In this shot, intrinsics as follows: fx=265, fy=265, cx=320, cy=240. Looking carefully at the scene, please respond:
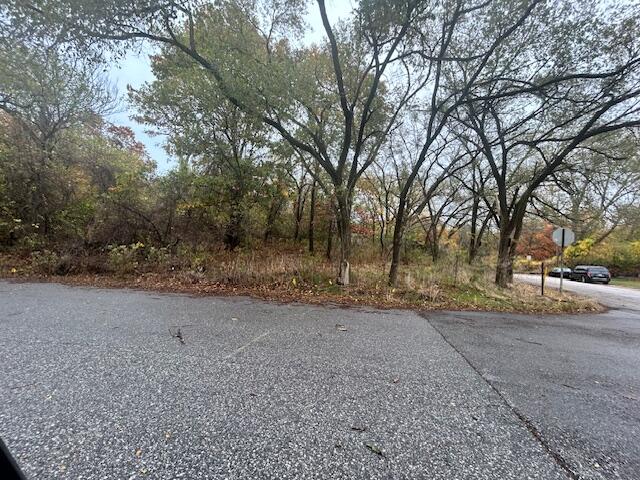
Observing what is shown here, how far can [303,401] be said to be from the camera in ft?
7.44

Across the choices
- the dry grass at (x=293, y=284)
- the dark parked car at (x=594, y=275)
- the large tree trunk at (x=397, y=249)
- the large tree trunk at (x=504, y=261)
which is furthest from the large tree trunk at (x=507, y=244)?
the dark parked car at (x=594, y=275)

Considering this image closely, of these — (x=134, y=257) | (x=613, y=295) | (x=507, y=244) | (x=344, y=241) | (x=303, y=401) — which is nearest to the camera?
(x=303, y=401)

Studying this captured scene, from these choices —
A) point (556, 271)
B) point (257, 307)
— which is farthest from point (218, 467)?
point (556, 271)

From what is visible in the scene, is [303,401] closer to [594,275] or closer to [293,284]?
[293,284]

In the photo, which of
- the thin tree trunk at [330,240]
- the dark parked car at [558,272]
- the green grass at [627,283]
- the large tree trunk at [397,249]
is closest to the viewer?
the large tree trunk at [397,249]

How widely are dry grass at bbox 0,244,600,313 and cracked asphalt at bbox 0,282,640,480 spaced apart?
229 cm

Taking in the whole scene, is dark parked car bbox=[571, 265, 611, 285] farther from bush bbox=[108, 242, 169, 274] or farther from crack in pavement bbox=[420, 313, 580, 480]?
bush bbox=[108, 242, 169, 274]

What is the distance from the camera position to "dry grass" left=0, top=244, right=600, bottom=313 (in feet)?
22.0

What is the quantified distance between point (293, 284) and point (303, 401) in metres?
5.02

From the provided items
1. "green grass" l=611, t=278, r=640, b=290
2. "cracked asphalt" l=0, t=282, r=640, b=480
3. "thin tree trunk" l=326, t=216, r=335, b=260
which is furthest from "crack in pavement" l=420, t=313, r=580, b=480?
"green grass" l=611, t=278, r=640, b=290

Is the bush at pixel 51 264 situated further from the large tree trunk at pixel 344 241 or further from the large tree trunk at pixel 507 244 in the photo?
the large tree trunk at pixel 507 244

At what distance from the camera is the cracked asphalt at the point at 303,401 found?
5.40 feet

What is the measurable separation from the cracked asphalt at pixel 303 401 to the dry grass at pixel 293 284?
2.29m

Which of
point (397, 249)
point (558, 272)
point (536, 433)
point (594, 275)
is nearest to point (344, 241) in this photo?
point (397, 249)
